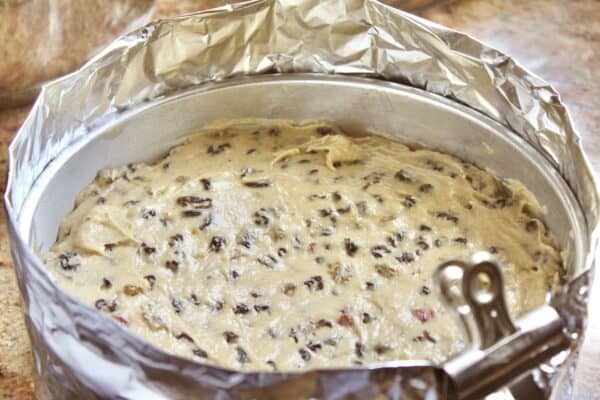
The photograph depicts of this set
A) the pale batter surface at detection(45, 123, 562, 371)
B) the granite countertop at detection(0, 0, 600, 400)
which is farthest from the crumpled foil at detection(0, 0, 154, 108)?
the pale batter surface at detection(45, 123, 562, 371)

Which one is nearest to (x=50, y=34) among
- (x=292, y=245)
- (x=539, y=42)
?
(x=292, y=245)

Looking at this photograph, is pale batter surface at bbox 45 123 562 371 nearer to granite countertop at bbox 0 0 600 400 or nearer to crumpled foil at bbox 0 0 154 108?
granite countertop at bbox 0 0 600 400

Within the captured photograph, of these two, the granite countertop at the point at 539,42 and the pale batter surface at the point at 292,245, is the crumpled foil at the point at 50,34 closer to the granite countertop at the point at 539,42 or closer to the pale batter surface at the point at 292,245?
the granite countertop at the point at 539,42

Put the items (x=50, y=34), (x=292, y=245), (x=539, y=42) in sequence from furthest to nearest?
(x=539, y=42), (x=50, y=34), (x=292, y=245)

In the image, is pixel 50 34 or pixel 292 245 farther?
pixel 50 34

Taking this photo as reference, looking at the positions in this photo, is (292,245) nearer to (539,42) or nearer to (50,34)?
(50,34)

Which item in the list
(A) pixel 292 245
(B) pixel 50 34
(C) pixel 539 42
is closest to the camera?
(A) pixel 292 245

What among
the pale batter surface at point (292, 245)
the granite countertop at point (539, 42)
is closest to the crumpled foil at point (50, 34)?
the granite countertop at point (539, 42)
